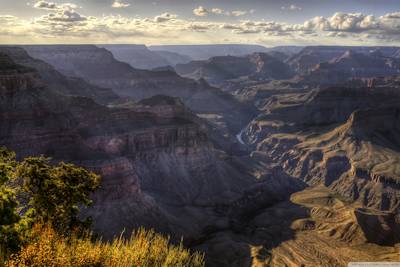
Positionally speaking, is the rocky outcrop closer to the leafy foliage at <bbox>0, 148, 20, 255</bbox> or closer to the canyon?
the canyon

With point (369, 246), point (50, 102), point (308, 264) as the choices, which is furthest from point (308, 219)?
point (50, 102)

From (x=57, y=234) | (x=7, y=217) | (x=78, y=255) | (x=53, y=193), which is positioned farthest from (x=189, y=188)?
(x=78, y=255)

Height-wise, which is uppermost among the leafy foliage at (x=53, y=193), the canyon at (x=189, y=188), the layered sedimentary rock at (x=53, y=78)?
the leafy foliage at (x=53, y=193)

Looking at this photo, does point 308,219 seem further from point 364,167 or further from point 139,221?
point 364,167

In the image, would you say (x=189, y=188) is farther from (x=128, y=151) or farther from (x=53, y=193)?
(x=53, y=193)

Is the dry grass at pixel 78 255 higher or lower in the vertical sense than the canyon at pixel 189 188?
higher

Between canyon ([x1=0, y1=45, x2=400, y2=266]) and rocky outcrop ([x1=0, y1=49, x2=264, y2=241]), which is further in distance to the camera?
rocky outcrop ([x1=0, y1=49, x2=264, y2=241])

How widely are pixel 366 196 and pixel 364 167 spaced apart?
1714 centimetres

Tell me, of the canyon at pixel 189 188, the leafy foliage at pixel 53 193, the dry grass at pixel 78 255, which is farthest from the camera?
the canyon at pixel 189 188

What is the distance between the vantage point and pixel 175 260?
29531 mm

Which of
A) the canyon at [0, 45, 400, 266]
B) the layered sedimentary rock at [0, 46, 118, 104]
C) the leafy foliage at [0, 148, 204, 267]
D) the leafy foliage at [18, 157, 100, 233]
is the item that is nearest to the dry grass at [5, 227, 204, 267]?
the leafy foliage at [0, 148, 204, 267]

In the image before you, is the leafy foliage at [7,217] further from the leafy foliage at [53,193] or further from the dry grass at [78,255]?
the leafy foliage at [53,193]

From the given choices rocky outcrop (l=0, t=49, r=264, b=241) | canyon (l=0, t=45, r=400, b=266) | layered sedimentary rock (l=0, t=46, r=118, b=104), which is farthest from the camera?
layered sedimentary rock (l=0, t=46, r=118, b=104)

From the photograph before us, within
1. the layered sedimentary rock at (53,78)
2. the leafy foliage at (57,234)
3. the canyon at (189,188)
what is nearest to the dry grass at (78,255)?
the leafy foliage at (57,234)
